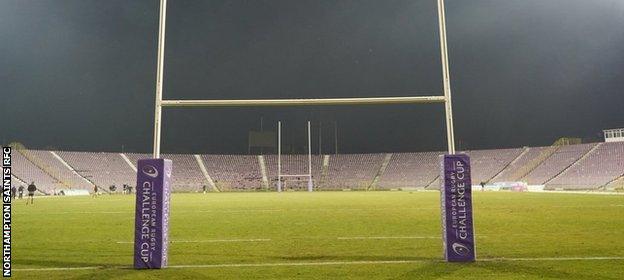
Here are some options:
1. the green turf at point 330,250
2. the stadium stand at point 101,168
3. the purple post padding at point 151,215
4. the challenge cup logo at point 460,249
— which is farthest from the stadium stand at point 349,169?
the purple post padding at point 151,215

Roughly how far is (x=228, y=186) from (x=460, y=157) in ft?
171

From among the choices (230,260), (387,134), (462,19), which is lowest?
(230,260)

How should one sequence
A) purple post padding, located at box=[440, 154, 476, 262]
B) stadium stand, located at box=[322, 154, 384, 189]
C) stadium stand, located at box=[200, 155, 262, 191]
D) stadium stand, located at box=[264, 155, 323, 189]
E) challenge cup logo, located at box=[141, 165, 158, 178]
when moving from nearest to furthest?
challenge cup logo, located at box=[141, 165, 158, 178] < purple post padding, located at box=[440, 154, 476, 262] < stadium stand, located at box=[200, 155, 262, 191] < stadium stand, located at box=[322, 154, 384, 189] < stadium stand, located at box=[264, 155, 323, 189]

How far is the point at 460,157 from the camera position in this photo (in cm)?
600

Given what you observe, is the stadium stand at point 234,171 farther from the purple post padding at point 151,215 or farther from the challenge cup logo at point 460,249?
the challenge cup logo at point 460,249

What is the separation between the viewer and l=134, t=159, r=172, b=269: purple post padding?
5.61 metres

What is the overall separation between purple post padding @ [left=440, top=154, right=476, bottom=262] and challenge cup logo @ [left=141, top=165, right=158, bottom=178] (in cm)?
361

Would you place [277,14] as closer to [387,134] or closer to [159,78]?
[159,78]

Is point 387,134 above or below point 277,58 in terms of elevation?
above

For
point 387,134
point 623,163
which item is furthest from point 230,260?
point 387,134

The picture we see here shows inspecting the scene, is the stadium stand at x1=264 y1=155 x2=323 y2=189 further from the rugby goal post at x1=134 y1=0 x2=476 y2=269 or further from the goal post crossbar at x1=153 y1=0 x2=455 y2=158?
the rugby goal post at x1=134 y1=0 x2=476 y2=269

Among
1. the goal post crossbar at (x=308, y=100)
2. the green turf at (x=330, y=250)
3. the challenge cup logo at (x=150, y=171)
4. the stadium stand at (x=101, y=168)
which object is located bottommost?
the green turf at (x=330, y=250)

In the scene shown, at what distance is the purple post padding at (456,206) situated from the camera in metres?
5.85

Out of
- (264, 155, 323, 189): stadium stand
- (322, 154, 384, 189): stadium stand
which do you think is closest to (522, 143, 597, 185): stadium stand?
Result: (322, 154, 384, 189): stadium stand
